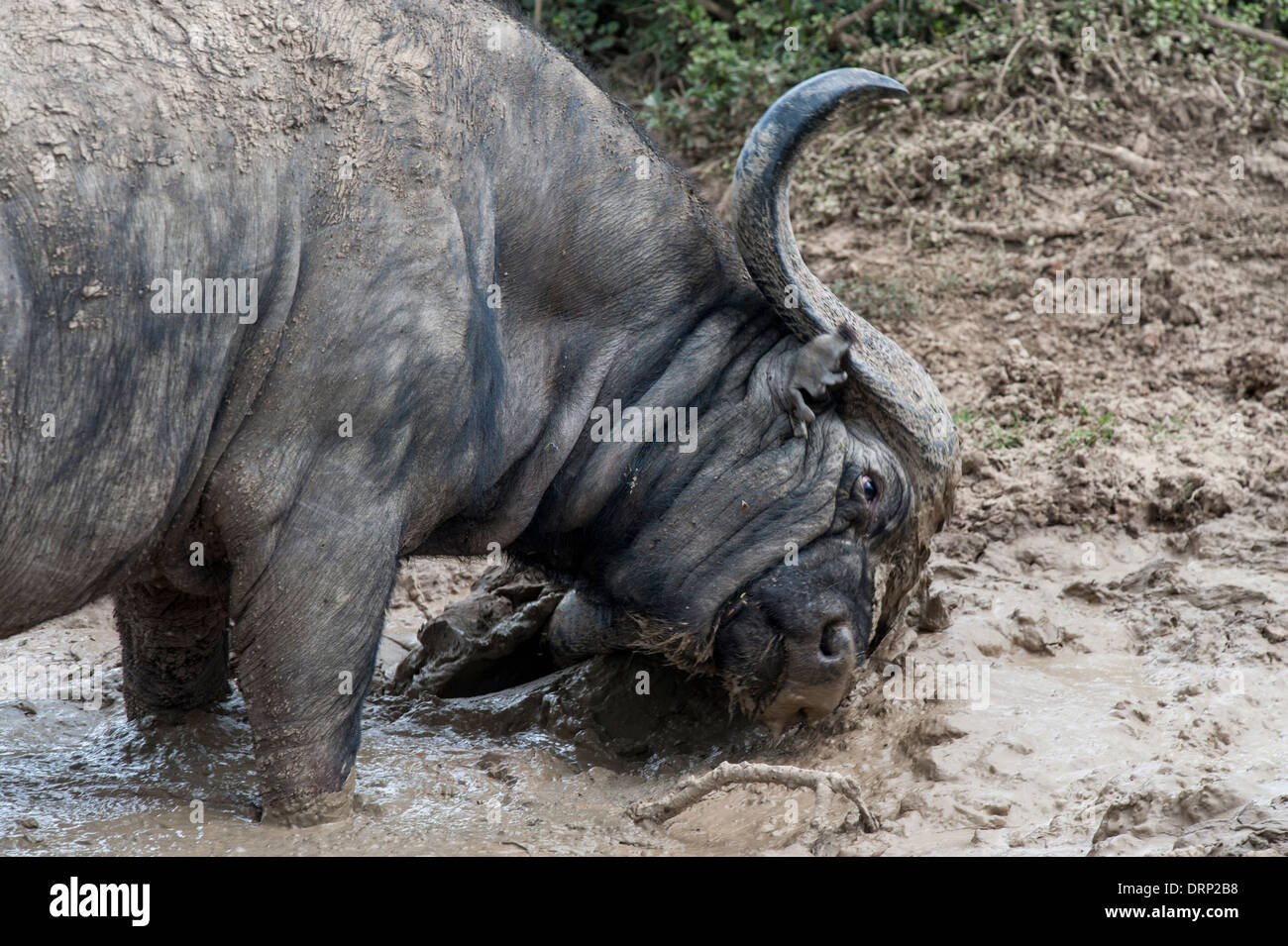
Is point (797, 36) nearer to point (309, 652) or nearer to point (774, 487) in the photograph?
point (774, 487)

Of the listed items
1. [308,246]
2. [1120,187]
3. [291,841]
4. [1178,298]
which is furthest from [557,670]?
[1120,187]

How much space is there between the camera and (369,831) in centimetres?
475

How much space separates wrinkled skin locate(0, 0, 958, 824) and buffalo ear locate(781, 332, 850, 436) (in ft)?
0.08

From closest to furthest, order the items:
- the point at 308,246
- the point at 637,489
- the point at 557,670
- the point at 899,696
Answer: the point at 308,246 < the point at 637,489 < the point at 899,696 < the point at 557,670

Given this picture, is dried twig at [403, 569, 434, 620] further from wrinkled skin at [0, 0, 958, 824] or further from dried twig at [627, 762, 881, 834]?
dried twig at [627, 762, 881, 834]

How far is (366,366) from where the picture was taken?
4.34 meters

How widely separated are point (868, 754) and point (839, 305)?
1606 millimetres

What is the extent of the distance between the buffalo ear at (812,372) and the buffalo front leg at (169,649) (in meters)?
2.30

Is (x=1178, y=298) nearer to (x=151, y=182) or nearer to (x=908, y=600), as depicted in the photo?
(x=908, y=600)

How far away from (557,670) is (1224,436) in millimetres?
3605

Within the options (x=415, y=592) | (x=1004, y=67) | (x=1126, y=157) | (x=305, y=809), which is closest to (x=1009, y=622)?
(x=415, y=592)

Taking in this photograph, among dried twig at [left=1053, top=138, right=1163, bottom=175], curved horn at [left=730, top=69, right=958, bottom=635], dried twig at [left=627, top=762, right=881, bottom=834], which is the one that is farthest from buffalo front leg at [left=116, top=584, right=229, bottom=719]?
dried twig at [left=1053, top=138, right=1163, bottom=175]

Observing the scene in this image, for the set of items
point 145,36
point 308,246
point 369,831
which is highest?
point 145,36

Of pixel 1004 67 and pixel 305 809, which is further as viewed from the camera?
pixel 1004 67
